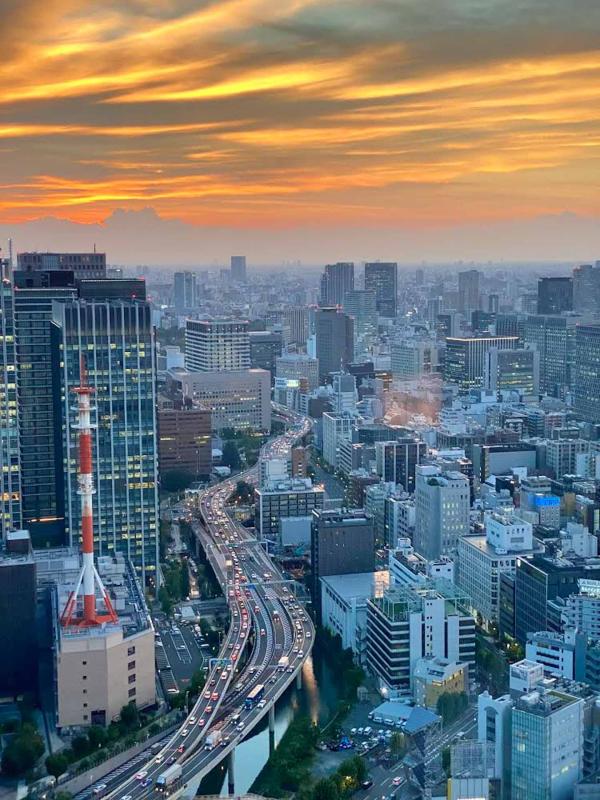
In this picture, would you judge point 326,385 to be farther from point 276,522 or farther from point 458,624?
point 458,624

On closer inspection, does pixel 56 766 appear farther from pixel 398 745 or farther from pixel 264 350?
pixel 264 350

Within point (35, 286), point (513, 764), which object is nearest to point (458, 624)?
point (513, 764)

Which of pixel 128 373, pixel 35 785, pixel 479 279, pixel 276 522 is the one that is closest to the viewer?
pixel 35 785

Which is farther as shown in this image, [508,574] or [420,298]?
[420,298]

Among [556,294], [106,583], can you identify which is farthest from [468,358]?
[106,583]

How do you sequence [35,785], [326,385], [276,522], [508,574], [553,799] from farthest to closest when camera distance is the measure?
[326,385] → [276,522] → [508,574] → [35,785] → [553,799]

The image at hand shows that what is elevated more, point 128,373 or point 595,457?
point 128,373
